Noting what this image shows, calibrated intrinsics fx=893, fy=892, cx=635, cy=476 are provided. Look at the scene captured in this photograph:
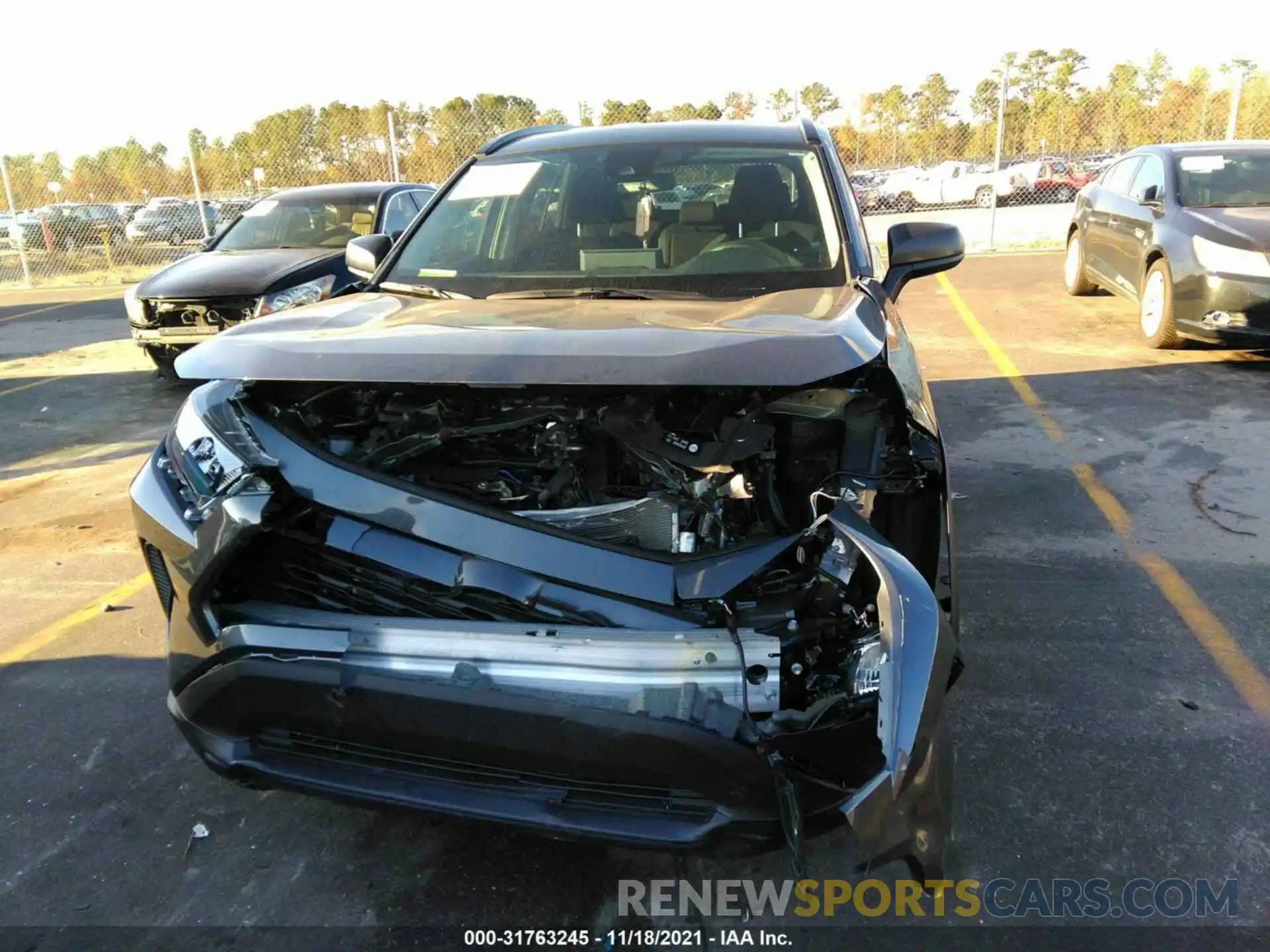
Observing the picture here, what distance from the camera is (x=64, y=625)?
390cm

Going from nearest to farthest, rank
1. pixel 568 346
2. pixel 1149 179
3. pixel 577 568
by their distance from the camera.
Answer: pixel 577 568 → pixel 568 346 → pixel 1149 179

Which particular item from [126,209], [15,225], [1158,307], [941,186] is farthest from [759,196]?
[126,209]

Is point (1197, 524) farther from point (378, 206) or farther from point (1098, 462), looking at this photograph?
point (378, 206)

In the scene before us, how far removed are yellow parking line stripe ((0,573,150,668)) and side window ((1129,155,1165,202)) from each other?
8581mm

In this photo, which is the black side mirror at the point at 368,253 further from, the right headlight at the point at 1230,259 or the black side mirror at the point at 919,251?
the right headlight at the point at 1230,259

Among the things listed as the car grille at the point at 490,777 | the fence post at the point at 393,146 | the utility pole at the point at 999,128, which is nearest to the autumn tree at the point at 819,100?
the utility pole at the point at 999,128

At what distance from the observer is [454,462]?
→ 2486 mm

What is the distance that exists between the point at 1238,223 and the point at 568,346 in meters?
7.42

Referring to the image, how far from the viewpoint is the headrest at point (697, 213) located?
3.53 m

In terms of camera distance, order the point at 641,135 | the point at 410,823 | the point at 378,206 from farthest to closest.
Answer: the point at 378,206 < the point at 641,135 < the point at 410,823

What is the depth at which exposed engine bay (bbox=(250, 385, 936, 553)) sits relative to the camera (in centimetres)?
223

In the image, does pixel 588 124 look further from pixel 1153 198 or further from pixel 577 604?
pixel 577 604

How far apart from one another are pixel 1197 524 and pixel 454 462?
12.6ft

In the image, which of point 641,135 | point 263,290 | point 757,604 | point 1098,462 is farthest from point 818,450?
point 263,290
